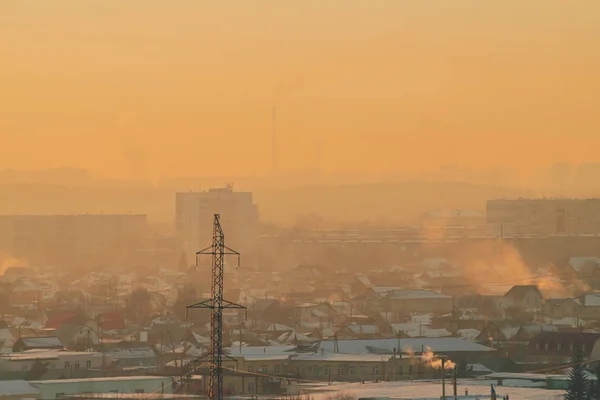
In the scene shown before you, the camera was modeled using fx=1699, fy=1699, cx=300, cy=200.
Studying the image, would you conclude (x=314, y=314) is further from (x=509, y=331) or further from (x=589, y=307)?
(x=509, y=331)

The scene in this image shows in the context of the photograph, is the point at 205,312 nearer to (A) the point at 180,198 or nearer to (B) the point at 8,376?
(B) the point at 8,376

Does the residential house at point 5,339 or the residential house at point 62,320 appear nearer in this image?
the residential house at point 5,339

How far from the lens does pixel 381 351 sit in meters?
33.4

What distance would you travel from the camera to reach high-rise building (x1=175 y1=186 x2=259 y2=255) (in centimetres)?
8588

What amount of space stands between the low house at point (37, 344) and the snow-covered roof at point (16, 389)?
27.5ft

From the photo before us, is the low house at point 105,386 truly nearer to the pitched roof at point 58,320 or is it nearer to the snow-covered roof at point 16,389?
the snow-covered roof at point 16,389

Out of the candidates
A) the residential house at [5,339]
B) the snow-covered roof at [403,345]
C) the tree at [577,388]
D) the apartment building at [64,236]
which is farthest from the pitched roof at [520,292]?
the apartment building at [64,236]

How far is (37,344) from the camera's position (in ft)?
123

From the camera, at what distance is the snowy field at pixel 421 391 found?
2380 cm

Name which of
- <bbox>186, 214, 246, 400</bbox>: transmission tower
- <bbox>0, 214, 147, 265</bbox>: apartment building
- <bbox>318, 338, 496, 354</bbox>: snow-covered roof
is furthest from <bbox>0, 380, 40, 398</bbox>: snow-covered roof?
<bbox>0, 214, 147, 265</bbox>: apartment building

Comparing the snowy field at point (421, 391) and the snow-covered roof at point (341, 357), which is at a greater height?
the snow-covered roof at point (341, 357)

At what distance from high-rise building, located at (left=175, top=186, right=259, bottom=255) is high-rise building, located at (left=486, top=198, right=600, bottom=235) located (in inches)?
486

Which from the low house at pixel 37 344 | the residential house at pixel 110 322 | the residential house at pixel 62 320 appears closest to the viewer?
the low house at pixel 37 344

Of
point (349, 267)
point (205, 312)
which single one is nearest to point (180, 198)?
point (349, 267)
